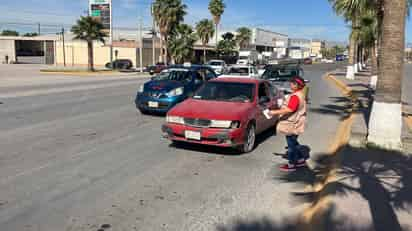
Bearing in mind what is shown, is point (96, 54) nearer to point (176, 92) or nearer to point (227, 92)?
point (176, 92)

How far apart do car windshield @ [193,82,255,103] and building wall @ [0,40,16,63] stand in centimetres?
7276

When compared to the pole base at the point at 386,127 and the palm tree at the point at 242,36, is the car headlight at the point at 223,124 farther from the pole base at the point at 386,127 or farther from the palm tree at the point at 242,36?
the palm tree at the point at 242,36

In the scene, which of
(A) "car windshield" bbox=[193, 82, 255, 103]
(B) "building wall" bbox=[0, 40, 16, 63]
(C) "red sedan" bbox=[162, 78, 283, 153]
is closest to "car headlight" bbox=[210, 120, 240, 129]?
(C) "red sedan" bbox=[162, 78, 283, 153]

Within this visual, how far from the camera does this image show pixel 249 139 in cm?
779

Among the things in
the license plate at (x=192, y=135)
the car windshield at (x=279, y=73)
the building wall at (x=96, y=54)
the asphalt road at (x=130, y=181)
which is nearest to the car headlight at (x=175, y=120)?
the license plate at (x=192, y=135)

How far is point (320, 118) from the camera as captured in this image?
12422 millimetres

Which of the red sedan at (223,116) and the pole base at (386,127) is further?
the pole base at (386,127)

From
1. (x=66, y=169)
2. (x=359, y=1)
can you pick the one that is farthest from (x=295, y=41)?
(x=66, y=169)

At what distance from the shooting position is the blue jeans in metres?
6.47

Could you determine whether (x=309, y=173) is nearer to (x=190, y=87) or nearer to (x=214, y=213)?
(x=214, y=213)

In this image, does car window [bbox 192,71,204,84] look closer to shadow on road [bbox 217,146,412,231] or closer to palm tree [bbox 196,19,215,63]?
shadow on road [bbox 217,146,412,231]

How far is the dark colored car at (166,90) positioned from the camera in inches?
465

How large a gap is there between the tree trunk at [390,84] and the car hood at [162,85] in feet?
20.4

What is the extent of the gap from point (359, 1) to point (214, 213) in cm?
1287
